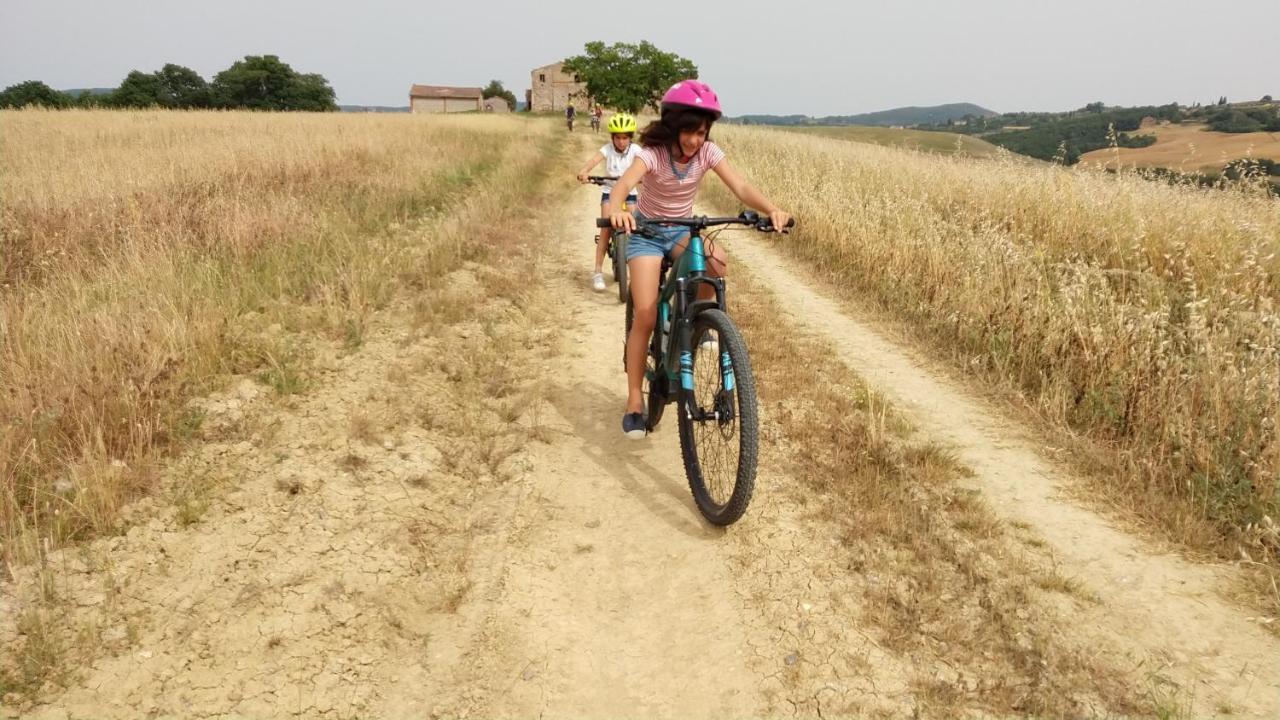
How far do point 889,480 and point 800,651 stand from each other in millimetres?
1564

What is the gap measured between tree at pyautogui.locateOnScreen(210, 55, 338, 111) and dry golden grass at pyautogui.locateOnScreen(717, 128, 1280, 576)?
82315 millimetres

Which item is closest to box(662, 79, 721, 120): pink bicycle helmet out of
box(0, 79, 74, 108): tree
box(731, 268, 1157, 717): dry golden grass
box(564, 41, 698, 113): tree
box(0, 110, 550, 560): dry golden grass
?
box(731, 268, 1157, 717): dry golden grass

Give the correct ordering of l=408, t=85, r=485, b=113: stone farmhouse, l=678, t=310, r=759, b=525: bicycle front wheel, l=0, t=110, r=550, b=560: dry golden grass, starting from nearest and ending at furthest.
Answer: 1. l=678, t=310, r=759, b=525: bicycle front wheel
2. l=0, t=110, r=550, b=560: dry golden grass
3. l=408, t=85, r=485, b=113: stone farmhouse

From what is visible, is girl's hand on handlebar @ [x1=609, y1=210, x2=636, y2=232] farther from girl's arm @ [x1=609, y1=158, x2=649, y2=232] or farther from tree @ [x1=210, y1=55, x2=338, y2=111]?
tree @ [x1=210, y1=55, x2=338, y2=111]

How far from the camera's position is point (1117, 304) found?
18.7 feet

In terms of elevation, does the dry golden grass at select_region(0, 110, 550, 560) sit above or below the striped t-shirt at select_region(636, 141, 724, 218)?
below

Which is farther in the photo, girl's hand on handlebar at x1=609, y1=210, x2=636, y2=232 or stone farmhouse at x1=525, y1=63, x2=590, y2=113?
stone farmhouse at x1=525, y1=63, x2=590, y2=113

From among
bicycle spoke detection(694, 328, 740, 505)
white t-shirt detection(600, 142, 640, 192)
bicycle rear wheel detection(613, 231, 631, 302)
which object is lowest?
bicycle spoke detection(694, 328, 740, 505)

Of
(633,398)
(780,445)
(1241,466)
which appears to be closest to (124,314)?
(633,398)

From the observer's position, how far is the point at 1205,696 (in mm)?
2512

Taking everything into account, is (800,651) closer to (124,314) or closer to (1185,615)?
(1185,615)

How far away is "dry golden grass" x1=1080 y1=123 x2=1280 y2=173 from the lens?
754cm

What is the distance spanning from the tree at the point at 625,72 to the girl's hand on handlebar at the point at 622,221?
52.6 meters

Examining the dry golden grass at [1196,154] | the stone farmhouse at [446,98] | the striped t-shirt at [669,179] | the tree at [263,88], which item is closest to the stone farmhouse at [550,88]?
the stone farmhouse at [446,98]
